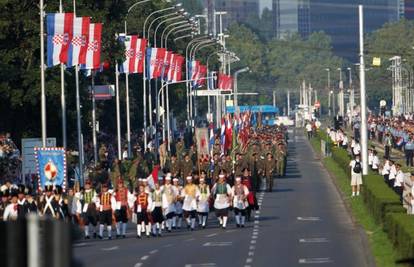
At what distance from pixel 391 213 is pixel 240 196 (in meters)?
9.10

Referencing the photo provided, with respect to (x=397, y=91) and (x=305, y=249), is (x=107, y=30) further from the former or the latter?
(x=397, y=91)

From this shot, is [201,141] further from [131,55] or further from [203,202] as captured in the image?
[203,202]

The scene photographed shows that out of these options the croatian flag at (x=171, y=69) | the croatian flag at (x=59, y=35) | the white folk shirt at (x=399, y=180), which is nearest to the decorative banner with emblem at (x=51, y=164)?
the croatian flag at (x=59, y=35)

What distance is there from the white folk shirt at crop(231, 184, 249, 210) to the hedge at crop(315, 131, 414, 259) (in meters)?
2.85

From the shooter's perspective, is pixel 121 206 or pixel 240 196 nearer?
pixel 121 206

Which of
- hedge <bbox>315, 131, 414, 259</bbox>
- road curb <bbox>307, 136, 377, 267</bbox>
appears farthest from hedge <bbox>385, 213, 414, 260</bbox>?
road curb <bbox>307, 136, 377, 267</bbox>

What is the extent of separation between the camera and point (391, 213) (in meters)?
26.8

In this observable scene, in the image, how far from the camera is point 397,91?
177875 mm

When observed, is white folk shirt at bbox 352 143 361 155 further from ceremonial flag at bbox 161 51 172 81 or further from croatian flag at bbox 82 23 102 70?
croatian flag at bbox 82 23 102 70

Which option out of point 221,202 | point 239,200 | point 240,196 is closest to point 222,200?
point 221,202

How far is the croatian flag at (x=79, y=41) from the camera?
1492 inches

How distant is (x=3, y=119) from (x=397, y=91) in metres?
126

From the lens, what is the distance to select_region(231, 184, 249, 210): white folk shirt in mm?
35188

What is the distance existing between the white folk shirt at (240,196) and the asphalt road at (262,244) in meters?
0.52
